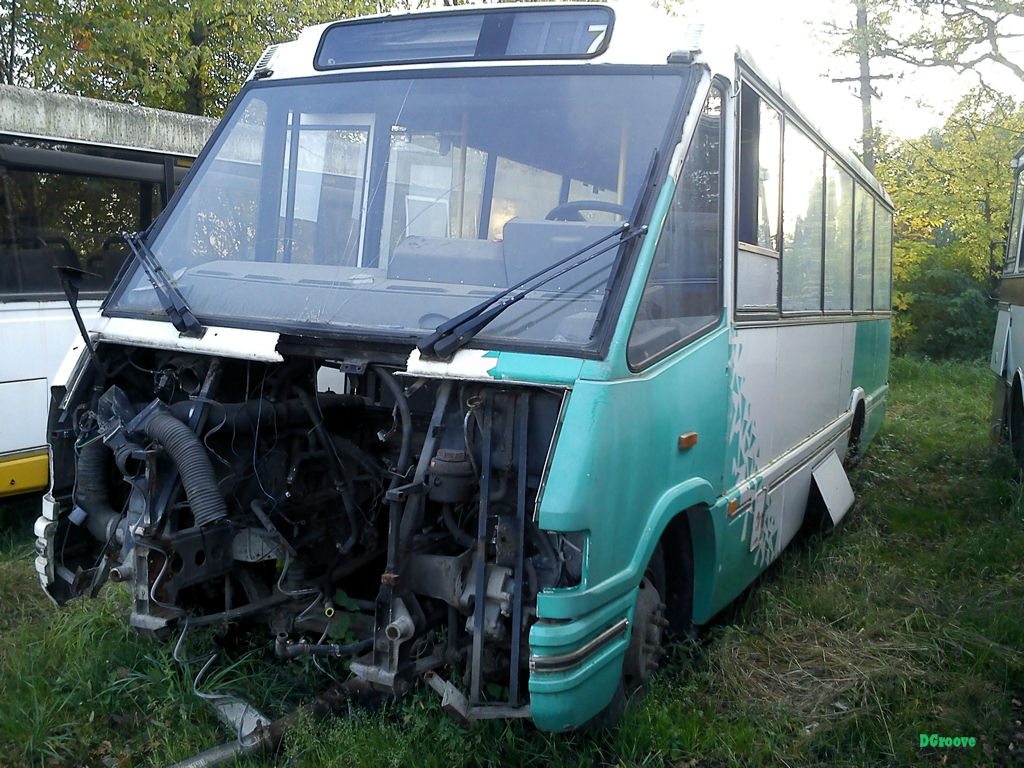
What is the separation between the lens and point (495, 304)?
3.37 m

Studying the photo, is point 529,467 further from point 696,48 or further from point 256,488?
point 696,48

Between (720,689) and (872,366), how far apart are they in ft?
18.3

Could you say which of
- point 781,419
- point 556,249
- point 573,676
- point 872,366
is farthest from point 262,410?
point 872,366

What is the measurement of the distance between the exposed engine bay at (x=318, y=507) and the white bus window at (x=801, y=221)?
2.54 m

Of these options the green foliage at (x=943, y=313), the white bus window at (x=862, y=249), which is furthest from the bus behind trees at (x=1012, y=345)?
the green foliage at (x=943, y=313)

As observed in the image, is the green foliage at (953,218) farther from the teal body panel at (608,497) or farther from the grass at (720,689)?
the teal body panel at (608,497)

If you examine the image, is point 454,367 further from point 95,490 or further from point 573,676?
point 95,490

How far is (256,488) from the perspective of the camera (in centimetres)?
398

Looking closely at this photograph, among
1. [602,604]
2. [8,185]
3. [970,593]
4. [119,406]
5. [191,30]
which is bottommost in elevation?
[970,593]

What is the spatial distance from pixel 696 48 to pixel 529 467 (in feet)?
5.95

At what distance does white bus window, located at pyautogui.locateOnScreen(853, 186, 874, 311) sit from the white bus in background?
18.7 feet

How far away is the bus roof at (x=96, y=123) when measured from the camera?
622cm

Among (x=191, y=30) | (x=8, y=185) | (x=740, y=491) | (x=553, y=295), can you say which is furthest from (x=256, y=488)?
(x=191, y=30)

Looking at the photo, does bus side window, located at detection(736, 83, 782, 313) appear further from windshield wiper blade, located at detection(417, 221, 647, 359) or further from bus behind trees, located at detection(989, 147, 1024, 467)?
bus behind trees, located at detection(989, 147, 1024, 467)
